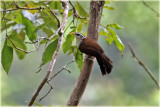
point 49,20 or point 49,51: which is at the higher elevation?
point 49,20

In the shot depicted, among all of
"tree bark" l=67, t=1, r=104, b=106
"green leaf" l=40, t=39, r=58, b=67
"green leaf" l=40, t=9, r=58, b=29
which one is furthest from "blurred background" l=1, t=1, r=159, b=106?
"tree bark" l=67, t=1, r=104, b=106

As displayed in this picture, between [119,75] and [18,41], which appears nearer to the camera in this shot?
[18,41]

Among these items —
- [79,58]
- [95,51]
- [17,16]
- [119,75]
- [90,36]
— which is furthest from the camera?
[119,75]

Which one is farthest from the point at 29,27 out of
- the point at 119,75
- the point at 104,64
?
the point at 119,75

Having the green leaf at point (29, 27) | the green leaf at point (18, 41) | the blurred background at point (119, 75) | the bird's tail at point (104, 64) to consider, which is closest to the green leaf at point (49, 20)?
the green leaf at point (29, 27)

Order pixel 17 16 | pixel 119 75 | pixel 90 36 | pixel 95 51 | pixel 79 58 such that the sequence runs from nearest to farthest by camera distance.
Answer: pixel 90 36
pixel 95 51
pixel 79 58
pixel 17 16
pixel 119 75

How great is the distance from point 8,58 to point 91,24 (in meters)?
0.45

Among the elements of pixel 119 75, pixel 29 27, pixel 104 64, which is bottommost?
pixel 119 75

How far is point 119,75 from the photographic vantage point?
12000 mm

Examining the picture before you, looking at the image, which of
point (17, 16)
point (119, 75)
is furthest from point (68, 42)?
point (119, 75)

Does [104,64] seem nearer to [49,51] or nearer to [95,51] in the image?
[95,51]

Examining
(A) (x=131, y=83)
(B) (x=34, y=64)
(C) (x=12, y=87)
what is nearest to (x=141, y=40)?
(A) (x=131, y=83)

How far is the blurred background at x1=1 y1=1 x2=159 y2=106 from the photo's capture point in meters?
10.4

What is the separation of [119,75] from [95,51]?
1056cm
